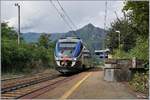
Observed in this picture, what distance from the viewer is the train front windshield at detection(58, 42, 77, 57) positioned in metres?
37.8

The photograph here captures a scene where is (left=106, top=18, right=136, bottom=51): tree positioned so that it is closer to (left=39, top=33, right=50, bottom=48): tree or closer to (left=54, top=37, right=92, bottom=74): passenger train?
(left=54, top=37, right=92, bottom=74): passenger train

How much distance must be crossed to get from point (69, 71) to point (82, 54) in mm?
2778

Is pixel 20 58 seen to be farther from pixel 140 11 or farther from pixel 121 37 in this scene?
pixel 140 11

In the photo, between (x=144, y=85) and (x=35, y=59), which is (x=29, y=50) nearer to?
(x=35, y=59)

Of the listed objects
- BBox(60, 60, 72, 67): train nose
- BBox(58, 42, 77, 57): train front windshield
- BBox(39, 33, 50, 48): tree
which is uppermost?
BBox(39, 33, 50, 48): tree

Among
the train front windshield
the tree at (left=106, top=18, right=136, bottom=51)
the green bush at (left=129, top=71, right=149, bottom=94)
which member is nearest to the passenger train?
the train front windshield

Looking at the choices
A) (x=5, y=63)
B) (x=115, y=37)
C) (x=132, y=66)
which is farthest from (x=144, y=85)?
(x=115, y=37)

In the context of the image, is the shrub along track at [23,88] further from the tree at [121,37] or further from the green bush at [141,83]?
the tree at [121,37]

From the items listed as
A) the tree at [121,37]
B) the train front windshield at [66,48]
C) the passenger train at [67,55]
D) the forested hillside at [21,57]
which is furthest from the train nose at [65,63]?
the tree at [121,37]

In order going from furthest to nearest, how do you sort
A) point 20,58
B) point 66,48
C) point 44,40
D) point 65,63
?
point 44,40
point 20,58
point 66,48
point 65,63

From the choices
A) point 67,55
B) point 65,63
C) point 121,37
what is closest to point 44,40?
point 121,37

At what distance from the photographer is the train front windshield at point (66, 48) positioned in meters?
37.8

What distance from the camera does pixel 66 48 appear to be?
38.1 meters

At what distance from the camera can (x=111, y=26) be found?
52.9 metres
